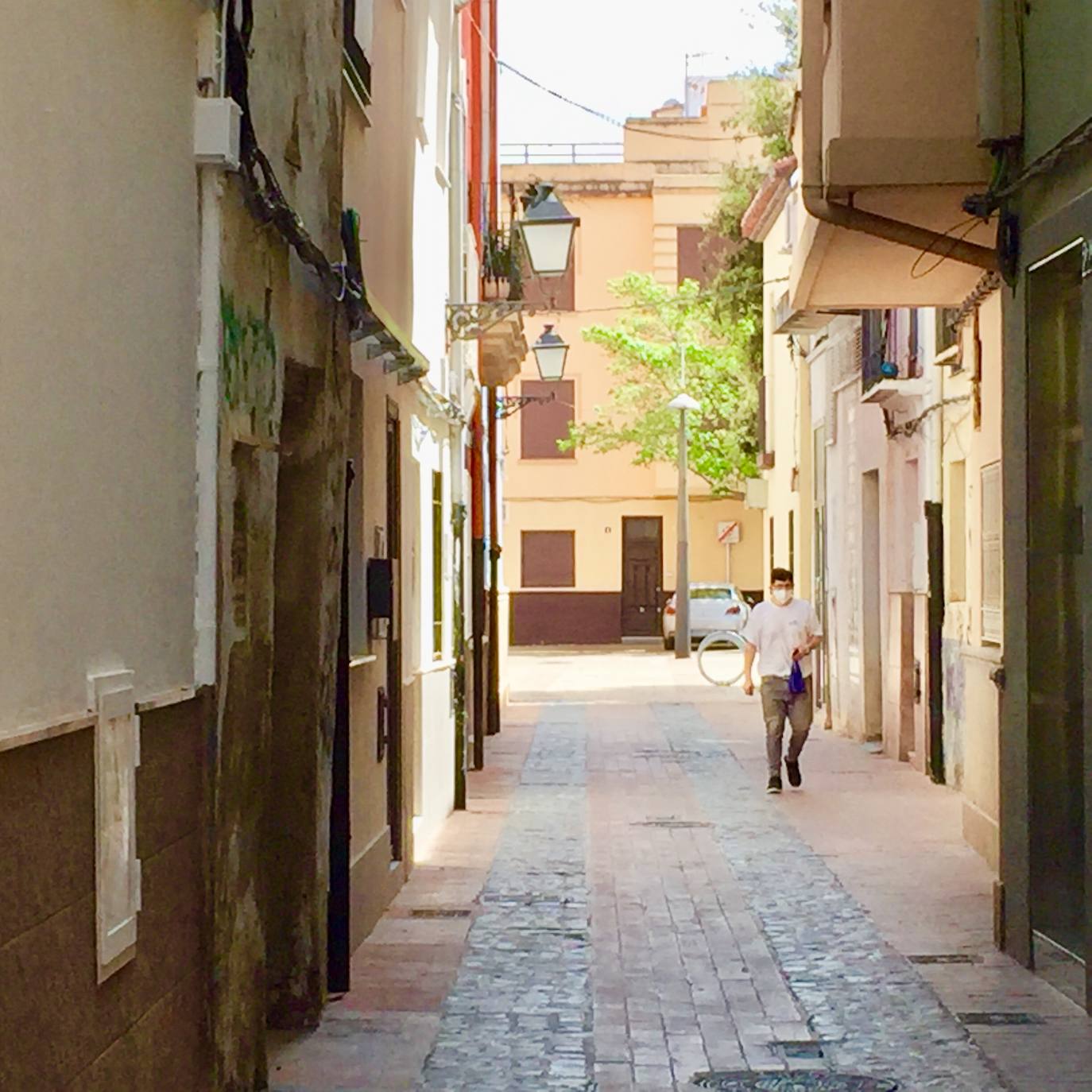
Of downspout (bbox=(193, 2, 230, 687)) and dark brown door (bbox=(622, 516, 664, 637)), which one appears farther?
dark brown door (bbox=(622, 516, 664, 637))

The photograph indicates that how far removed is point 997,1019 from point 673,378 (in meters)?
39.4

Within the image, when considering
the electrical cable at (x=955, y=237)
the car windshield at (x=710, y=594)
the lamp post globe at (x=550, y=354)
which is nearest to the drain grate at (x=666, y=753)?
the lamp post globe at (x=550, y=354)

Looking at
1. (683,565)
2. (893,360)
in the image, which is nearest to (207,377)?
(893,360)

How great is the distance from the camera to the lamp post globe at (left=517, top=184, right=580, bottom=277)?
58.9 ft

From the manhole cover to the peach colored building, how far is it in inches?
1755

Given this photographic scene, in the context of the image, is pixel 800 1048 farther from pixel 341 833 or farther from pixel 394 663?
pixel 394 663

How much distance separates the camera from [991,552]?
507 inches

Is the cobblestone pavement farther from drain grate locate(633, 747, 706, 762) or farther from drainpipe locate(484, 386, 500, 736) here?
drainpipe locate(484, 386, 500, 736)

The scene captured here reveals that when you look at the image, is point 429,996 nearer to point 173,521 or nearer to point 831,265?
point 173,521

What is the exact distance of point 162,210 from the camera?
6078 millimetres

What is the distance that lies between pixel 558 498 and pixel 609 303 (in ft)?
15.8

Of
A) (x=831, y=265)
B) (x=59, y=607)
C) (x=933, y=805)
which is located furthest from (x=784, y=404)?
(x=59, y=607)

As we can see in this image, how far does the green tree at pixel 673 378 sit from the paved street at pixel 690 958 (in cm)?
2898

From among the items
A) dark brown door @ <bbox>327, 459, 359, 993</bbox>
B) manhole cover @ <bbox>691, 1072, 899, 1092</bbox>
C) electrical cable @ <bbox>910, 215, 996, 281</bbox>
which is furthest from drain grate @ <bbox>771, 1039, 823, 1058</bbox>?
electrical cable @ <bbox>910, 215, 996, 281</bbox>
